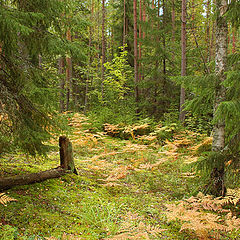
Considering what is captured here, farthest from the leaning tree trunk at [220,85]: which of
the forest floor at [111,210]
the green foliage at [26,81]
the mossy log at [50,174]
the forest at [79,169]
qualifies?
the mossy log at [50,174]

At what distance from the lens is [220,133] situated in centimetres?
Result: 388

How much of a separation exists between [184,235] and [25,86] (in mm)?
3363

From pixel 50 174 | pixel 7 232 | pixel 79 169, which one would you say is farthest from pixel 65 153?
pixel 7 232

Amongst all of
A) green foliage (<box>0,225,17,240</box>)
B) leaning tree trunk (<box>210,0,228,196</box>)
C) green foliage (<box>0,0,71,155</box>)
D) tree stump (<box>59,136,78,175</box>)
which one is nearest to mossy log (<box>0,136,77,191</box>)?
tree stump (<box>59,136,78,175</box>)

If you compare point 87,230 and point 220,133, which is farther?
point 220,133

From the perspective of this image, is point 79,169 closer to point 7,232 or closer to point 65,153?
point 65,153

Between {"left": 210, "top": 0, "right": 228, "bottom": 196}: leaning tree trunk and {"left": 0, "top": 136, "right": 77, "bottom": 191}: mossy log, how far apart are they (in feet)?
9.87

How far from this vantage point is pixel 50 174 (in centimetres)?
401

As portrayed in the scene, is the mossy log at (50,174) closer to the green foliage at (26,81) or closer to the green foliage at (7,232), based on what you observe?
the green foliage at (26,81)

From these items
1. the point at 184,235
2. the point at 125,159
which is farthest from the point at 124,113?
the point at 184,235

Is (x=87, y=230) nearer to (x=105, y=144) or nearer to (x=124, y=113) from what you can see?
(x=105, y=144)

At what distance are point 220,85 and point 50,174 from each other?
144 inches

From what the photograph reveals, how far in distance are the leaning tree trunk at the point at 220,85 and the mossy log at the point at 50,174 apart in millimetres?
3007

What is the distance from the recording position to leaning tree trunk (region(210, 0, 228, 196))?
367 centimetres
